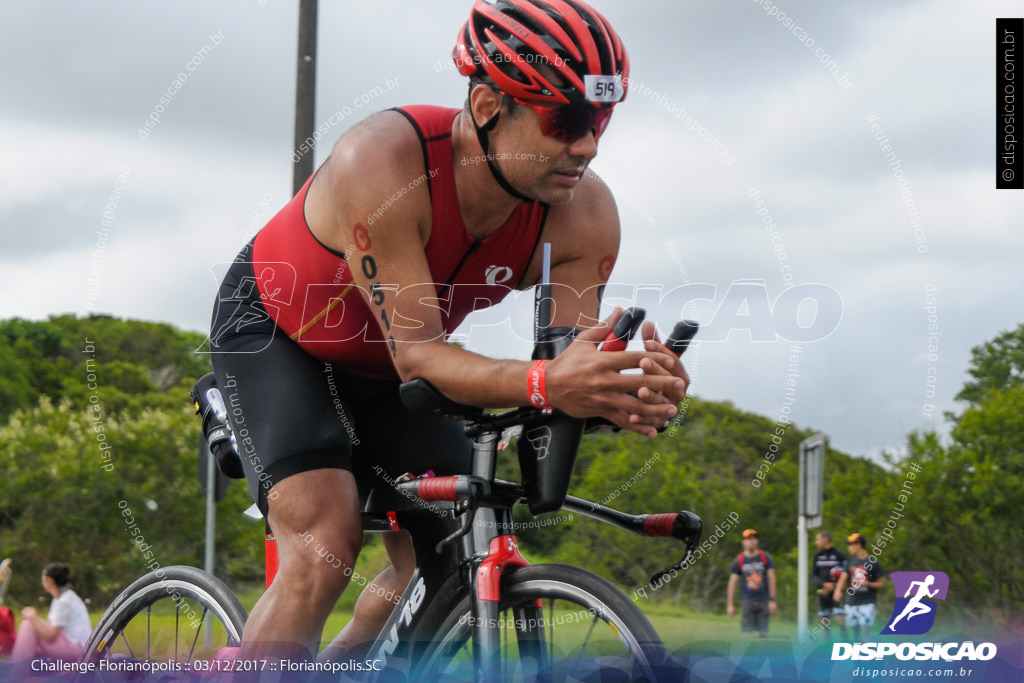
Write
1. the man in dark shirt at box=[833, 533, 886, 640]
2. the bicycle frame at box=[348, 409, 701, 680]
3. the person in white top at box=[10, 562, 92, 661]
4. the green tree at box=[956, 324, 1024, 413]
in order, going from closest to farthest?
the bicycle frame at box=[348, 409, 701, 680] → the person in white top at box=[10, 562, 92, 661] → the man in dark shirt at box=[833, 533, 886, 640] → the green tree at box=[956, 324, 1024, 413]

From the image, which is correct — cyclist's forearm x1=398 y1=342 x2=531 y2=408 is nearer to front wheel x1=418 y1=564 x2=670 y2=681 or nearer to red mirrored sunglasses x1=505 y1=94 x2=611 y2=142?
front wheel x1=418 y1=564 x2=670 y2=681

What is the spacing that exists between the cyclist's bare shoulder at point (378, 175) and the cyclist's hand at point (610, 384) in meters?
0.60

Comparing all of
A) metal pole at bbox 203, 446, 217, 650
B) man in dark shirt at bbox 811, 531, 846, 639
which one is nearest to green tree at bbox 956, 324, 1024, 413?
man in dark shirt at bbox 811, 531, 846, 639

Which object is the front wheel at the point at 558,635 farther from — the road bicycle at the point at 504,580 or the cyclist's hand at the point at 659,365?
the cyclist's hand at the point at 659,365

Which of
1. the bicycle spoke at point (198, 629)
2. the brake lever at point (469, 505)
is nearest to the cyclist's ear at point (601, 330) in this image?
the brake lever at point (469, 505)

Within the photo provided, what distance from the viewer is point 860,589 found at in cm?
864

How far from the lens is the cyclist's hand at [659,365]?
1.84 m

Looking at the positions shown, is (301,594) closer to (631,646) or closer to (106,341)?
(631,646)

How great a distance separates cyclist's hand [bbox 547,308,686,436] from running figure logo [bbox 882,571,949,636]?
1512 mm

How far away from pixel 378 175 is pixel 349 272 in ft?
1.16

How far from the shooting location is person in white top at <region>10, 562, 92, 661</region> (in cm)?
541

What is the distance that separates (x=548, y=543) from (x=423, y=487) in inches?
527

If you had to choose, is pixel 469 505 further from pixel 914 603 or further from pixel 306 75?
pixel 306 75

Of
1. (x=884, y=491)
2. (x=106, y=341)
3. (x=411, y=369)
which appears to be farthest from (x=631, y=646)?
(x=106, y=341)
